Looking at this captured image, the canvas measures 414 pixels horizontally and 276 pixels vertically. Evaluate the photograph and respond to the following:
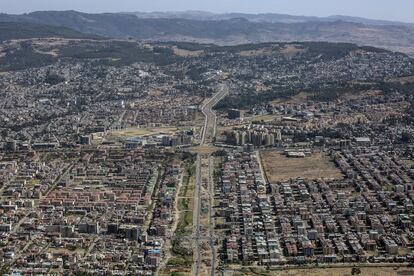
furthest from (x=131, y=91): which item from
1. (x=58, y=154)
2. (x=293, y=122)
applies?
(x=58, y=154)

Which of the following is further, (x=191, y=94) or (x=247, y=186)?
(x=191, y=94)

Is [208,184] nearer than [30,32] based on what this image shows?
Yes

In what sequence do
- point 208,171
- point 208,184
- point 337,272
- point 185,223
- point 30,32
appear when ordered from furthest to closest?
point 30,32 → point 208,171 → point 208,184 → point 185,223 → point 337,272

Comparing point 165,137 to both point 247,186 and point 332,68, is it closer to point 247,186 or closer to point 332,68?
point 247,186

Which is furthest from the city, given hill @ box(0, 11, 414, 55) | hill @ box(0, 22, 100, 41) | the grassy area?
hill @ box(0, 11, 414, 55)

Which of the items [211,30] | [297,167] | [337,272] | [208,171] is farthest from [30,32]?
[337,272]

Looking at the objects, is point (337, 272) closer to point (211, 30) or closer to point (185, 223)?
point (185, 223)
